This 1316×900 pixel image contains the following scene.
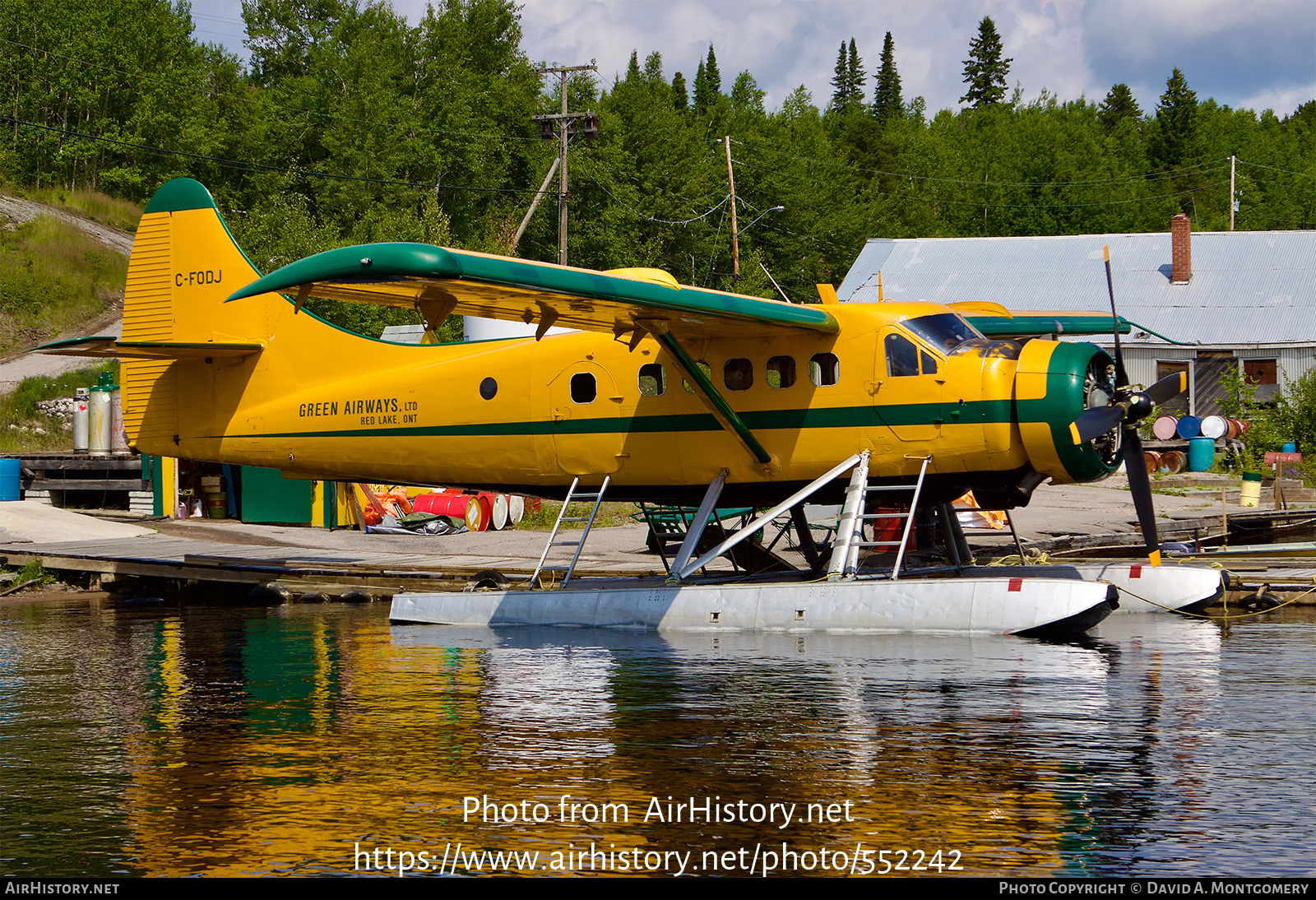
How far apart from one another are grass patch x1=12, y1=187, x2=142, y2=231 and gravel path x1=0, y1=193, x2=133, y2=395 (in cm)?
75

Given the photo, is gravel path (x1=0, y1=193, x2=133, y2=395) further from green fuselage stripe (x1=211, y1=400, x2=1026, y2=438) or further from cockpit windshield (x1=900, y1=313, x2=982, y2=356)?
cockpit windshield (x1=900, y1=313, x2=982, y2=356)

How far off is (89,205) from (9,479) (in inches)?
1573

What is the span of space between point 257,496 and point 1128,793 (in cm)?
2104

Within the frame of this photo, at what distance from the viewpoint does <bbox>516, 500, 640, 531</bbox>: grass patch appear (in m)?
24.5

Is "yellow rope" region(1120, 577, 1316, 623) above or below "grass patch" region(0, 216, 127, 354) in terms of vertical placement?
below

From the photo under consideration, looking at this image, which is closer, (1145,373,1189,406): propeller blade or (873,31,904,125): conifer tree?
(1145,373,1189,406): propeller blade

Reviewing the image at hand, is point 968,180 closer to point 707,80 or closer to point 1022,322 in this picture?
point 707,80

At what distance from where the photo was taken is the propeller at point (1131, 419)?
12086 mm

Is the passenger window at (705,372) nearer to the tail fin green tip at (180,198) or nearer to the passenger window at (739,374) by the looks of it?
the passenger window at (739,374)

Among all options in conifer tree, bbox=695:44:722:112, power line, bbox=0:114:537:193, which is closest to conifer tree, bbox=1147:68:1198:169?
conifer tree, bbox=695:44:722:112

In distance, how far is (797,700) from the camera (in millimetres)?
9805

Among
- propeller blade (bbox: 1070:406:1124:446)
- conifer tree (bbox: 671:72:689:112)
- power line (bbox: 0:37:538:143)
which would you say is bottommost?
propeller blade (bbox: 1070:406:1124:446)

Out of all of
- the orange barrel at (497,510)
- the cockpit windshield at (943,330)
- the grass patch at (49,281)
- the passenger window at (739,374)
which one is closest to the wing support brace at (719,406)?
the passenger window at (739,374)

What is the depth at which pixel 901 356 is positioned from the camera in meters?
12.9
